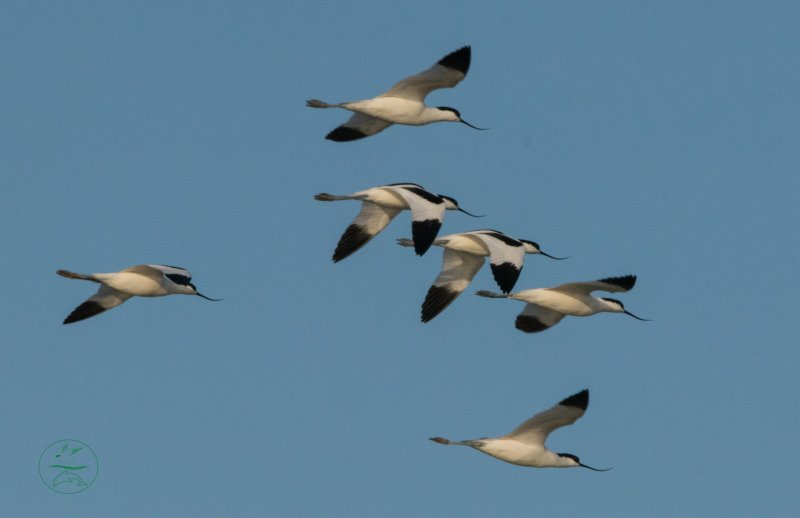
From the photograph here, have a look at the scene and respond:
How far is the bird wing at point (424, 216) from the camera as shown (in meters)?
25.8

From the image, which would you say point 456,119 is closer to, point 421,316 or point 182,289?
point 421,316

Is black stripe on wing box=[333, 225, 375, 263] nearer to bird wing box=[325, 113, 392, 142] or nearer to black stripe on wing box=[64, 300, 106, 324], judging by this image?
bird wing box=[325, 113, 392, 142]

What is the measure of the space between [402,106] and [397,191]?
51.7 inches

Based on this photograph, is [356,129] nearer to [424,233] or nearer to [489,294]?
[489,294]

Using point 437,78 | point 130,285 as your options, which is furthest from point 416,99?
point 130,285

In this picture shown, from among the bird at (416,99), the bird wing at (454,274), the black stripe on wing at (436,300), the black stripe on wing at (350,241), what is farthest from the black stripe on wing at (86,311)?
the bird wing at (454,274)

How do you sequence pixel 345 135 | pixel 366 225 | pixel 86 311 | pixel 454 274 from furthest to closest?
pixel 345 135, pixel 454 274, pixel 366 225, pixel 86 311

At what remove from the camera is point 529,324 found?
29.2 metres

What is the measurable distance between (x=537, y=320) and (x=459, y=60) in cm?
457

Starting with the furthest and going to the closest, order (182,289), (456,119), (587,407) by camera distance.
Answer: (456,119), (182,289), (587,407)

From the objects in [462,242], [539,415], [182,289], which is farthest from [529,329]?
[182,289]

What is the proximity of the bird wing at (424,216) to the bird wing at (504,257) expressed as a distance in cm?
Answer: 99

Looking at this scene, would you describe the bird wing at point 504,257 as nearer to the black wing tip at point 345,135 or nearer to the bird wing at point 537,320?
the bird wing at point 537,320

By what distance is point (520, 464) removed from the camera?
84.9 feet
